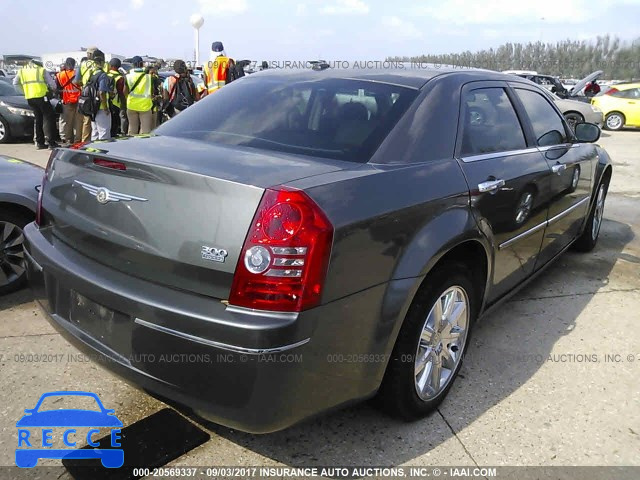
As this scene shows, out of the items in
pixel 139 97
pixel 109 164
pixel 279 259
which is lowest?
pixel 279 259

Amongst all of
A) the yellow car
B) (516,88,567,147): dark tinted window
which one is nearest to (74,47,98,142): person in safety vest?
(516,88,567,147): dark tinted window

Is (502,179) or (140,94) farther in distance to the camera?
(140,94)

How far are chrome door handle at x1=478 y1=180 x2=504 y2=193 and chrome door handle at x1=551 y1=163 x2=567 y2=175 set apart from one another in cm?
91

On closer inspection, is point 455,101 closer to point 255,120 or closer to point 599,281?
point 255,120

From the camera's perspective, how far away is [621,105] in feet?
59.8

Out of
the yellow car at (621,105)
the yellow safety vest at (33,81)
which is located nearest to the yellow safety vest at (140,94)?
the yellow safety vest at (33,81)

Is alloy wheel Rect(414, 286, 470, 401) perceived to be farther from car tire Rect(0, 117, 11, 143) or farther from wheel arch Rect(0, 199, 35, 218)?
car tire Rect(0, 117, 11, 143)

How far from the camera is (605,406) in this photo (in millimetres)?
2857

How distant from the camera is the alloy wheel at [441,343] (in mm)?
2533

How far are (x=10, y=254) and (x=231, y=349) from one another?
2.74m

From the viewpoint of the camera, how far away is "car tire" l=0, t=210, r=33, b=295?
3.81 meters

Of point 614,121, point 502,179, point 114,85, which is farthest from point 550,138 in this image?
point 614,121

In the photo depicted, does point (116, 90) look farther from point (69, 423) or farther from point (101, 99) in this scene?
point (69, 423)

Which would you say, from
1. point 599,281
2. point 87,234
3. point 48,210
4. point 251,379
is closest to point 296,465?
Result: point 251,379
